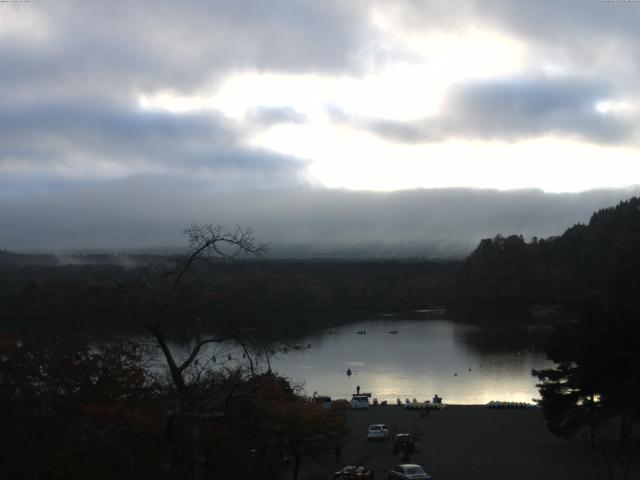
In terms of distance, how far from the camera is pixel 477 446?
16344mm

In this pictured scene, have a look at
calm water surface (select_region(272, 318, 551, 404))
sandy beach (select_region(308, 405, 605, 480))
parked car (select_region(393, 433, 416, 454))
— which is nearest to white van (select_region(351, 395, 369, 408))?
sandy beach (select_region(308, 405, 605, 480))

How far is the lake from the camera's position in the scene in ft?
99.4

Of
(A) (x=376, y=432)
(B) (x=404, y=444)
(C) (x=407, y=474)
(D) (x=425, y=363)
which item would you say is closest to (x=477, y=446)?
(A) (x=376, y=432)

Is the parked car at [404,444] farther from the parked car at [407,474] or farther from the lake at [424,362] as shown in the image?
the lake at [424,362]

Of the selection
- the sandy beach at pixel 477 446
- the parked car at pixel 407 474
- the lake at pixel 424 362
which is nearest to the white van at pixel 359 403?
the sandy beach at pixel 477 446

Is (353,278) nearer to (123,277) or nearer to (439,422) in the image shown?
(439,422)

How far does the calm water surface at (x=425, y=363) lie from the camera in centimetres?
3033

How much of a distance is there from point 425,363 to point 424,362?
38 cm

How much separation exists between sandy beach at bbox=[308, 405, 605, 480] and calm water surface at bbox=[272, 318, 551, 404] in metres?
5.27

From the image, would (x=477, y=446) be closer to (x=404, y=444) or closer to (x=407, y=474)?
(x=404, y=444)

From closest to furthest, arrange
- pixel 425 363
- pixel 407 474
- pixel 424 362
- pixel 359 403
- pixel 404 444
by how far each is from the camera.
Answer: pixel 407 474 < pixel 404 444 < pixel 359 403 < pixel 425 363 < pixel 424 362

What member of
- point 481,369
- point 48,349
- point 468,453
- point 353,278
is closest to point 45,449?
point 48,349

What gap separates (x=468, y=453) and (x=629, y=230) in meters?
63.9

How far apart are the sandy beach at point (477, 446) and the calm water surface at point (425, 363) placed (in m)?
5.27
